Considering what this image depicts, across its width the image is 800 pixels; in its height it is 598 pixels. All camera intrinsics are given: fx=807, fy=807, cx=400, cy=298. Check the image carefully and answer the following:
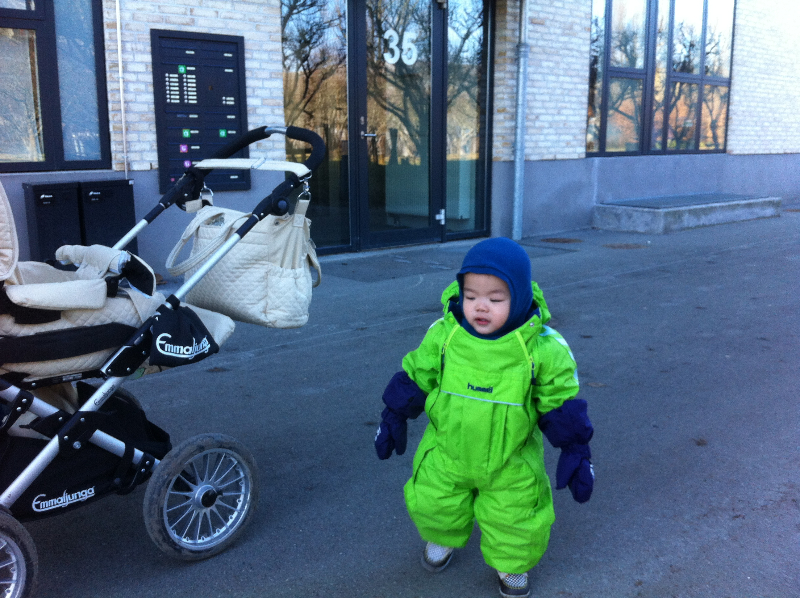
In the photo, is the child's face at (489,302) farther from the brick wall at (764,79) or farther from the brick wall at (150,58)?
the brick wall at (764,79)

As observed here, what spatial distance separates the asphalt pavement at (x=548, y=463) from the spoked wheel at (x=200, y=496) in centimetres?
9

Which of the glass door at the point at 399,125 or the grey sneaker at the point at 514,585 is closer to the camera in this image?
the grey sneaker at the point at 514,585

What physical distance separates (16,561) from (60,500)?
0.97 feet

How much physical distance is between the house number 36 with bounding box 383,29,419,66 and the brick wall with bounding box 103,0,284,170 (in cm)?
175

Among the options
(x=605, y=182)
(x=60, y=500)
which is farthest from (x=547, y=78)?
(x=60, y=500)

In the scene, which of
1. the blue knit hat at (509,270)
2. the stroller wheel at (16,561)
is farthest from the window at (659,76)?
the stroller wheel at (16,561)

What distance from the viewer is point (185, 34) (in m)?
7.75

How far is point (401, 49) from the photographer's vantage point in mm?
9922

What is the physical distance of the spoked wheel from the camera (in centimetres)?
282

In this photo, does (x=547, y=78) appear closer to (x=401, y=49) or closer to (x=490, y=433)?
(x=401, y=49)

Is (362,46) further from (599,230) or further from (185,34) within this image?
(599,230)

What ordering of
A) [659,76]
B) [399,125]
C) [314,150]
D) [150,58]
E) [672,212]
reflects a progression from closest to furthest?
[314,150]
[150,58]
[399,125]
[672,212]
[659,76]

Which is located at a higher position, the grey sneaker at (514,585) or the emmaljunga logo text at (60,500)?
the emmaljunga logo text at (60,500)

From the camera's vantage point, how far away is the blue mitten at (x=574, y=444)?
8.30ft
